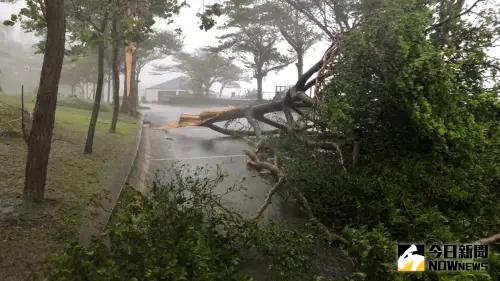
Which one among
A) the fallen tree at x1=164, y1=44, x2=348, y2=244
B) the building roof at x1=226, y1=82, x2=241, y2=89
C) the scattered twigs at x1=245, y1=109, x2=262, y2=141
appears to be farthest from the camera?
the building roof at x1=226, y1=82, x2=241, y2=89

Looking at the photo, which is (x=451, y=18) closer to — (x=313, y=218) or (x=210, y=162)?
(x=313, y=218)

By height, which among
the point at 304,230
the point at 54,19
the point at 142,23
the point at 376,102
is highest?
the point at 142,23

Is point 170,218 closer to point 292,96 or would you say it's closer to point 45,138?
point 45,138

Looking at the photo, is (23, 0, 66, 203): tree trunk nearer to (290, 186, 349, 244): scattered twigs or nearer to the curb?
the curb

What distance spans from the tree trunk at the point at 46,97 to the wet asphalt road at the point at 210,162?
2273 mm

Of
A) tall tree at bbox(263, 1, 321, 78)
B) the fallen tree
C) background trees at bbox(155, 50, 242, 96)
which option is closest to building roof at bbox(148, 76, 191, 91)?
background trees at bbox(155, 50, 242, 96)

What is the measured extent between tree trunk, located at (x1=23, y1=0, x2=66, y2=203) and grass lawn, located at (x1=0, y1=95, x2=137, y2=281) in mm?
434

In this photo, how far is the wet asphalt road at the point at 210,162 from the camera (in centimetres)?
737

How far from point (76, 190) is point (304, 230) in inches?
160

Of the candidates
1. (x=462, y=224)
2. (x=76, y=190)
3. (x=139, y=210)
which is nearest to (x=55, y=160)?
(x=76, y=190)

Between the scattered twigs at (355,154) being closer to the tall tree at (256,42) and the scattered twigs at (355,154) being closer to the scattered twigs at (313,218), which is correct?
the scattered twigs at (313,218)

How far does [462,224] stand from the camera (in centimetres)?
475

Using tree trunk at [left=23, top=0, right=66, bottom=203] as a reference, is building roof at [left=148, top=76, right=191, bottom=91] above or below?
above

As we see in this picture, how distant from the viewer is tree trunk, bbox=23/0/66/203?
4.82 m
